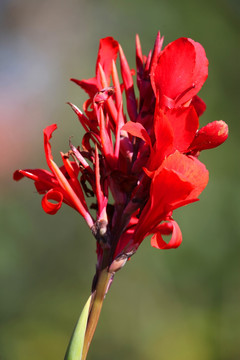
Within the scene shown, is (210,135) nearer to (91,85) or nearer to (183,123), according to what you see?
(183,123)

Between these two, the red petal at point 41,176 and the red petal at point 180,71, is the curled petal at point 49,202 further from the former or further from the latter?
the red petal at point 180,71

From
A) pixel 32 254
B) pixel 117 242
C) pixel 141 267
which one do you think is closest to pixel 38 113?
pixel 32 254

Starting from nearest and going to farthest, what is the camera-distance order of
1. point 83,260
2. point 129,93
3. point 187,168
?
point 187,168 → point 129,93 → point 83,260

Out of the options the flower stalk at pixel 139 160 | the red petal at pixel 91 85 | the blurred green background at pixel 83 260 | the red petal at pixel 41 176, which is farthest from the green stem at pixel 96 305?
the blurred green background at pixel 83 260

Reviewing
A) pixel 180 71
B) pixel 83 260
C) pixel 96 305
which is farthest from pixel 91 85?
pixel 83 260

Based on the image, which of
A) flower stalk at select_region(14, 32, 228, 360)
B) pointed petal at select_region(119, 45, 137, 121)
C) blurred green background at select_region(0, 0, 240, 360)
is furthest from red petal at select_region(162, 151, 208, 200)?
blurred green background at select_region(0, 0, 240, 360)

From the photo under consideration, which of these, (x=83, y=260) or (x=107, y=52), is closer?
(x=107, y=52)
